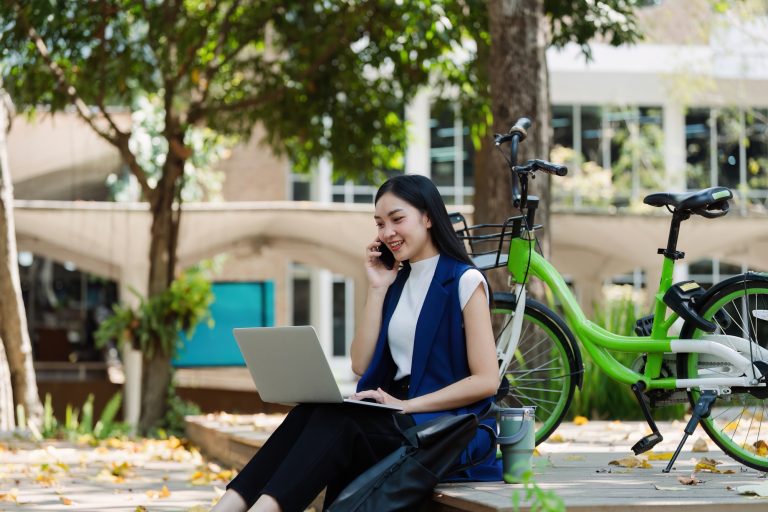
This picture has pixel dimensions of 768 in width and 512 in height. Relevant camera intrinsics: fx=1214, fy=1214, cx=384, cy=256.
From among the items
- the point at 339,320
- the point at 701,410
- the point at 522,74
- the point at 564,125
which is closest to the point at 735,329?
the point at 701,410

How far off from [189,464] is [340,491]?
169 inches

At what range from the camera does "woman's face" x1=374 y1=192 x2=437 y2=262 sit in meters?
4.22

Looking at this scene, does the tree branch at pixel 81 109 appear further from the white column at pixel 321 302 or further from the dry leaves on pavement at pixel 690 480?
the white column at pixel 321 302

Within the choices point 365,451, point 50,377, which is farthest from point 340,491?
point 50,377

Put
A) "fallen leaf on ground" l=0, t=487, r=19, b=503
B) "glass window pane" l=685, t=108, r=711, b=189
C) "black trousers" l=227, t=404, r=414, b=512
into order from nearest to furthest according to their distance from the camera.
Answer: "black trousers" l=227, t=404, r=414, b=512, "fallen leaf on ground" l=0, t=487, r=19, b=503, "glass window pane" l=685, t=108, r=711, b=189

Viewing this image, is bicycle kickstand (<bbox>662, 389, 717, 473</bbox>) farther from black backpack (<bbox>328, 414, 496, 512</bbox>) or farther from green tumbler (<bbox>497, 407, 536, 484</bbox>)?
black backpack (<bbox>328, 414, 496, 512</bbox>)

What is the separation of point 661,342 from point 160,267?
286 inches

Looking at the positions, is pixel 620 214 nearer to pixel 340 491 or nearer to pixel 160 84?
pixel 160 84

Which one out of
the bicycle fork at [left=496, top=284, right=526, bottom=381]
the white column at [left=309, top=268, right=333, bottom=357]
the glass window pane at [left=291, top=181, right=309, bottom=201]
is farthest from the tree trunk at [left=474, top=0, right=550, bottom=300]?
the glass window pane at [left=291, top=181, right=309, bottom=201]

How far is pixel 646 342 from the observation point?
16.1 ft

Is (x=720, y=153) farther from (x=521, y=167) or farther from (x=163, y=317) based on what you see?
(x=521, y=167)

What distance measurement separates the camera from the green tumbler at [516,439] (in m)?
4.27

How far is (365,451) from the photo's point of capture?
3.95 metres

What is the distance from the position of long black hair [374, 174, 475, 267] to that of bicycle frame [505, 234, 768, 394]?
3.00 ft
